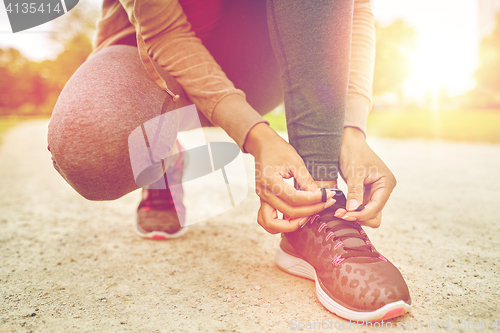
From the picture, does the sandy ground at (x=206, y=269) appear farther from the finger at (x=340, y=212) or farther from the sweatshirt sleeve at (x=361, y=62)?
the sweatshirt sleeve at (x=361, y=62)

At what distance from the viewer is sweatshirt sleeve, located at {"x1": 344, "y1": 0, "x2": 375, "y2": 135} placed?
3.08ft

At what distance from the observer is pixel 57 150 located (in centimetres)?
78

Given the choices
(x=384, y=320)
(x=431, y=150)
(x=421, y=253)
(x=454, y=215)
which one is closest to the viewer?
(x=384, y=320)

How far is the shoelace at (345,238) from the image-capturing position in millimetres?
777

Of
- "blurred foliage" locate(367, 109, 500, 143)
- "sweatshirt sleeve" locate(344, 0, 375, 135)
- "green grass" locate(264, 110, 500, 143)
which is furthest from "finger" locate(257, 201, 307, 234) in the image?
"blurred foliage" locate(367, 109, 500, 143)

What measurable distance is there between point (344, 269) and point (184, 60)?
2.35 feet

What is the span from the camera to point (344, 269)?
2.48 ft

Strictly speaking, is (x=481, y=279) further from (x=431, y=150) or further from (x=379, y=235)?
(x=431, y=150)

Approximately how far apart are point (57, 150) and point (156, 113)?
0.85ft

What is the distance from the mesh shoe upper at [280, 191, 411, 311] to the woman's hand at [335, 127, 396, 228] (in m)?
0.04

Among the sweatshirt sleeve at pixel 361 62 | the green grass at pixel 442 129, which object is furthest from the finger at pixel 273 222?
the green grass at pixel 442 129

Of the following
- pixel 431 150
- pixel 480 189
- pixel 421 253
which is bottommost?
pixel 431 150

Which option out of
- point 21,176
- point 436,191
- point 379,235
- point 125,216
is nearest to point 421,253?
point 379,235

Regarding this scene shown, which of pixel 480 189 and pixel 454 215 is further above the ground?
pixel 454 215
